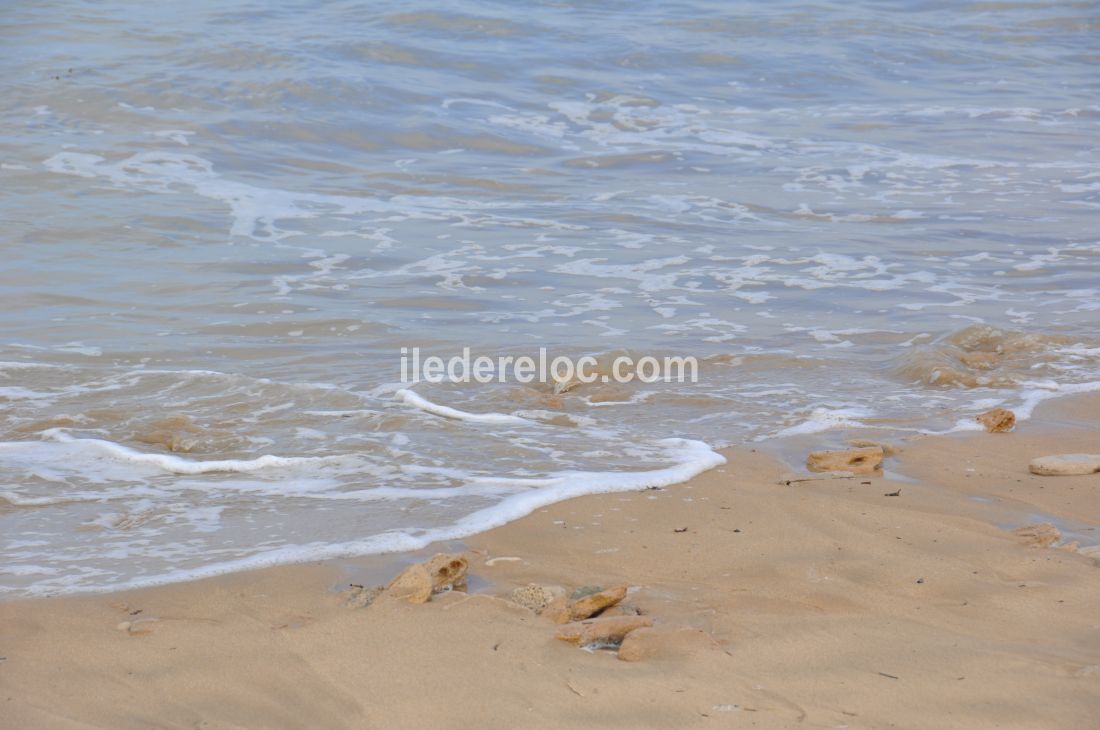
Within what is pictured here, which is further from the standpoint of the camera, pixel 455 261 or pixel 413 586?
pixel 455 261

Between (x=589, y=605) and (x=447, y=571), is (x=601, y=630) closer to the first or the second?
(x=589, y=605)

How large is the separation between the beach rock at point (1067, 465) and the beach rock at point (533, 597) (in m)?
1.89

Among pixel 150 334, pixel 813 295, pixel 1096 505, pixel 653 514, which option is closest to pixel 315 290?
pixel 150 334

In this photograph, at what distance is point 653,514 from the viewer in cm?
341

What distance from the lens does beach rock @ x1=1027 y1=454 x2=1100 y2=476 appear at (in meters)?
3.73

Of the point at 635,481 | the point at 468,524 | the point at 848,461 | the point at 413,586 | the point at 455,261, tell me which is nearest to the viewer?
the point at 413,586

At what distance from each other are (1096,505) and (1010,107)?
36.4 ft

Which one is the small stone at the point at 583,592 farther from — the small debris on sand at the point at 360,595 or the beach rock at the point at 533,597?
the small debris on sand at the point at 360,595

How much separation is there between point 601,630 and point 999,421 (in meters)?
2.36

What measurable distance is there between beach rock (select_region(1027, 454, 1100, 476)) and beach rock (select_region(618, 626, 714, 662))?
69.7 inches

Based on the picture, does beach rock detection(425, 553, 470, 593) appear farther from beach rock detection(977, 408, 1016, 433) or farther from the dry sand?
beach rock detection(977, 408, 1016, 433)

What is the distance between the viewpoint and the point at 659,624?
2.58m

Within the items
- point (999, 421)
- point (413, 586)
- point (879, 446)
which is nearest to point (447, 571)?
point (413, 586)

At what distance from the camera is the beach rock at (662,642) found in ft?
8.06
